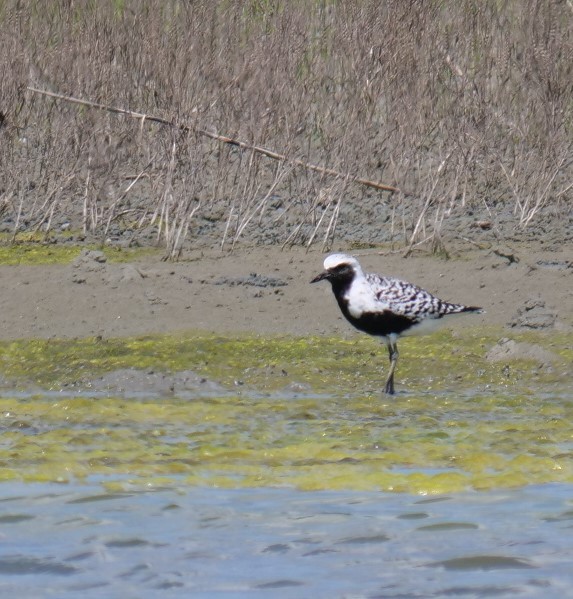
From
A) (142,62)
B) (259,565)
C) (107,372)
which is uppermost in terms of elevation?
(142,62)

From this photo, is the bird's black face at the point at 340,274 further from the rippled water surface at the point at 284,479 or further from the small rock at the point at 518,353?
the small rock at the point at 518,353

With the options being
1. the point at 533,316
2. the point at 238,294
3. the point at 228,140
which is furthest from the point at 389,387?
the point at 228,140

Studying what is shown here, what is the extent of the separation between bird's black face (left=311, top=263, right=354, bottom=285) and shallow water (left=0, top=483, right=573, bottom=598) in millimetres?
3898

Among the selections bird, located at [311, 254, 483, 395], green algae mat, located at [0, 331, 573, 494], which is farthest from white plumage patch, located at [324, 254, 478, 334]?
green algae mat, located at [0, 331, 573, 494]

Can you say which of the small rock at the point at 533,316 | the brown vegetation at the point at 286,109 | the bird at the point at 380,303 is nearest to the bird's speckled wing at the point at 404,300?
the bird at the point at 380,303

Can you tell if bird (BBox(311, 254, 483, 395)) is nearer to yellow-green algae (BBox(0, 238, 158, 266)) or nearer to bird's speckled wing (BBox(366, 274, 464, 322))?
bird's speckled wing (BBox(366, 274, 464, 322))

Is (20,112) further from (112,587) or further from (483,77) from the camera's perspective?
(112,587)

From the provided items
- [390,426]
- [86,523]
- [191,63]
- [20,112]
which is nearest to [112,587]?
[86,523]

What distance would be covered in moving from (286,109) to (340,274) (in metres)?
5.79

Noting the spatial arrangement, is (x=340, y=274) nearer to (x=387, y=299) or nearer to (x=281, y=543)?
(x=387, y=299)

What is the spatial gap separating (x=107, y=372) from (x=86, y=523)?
4.47m

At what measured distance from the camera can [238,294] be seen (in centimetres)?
1295

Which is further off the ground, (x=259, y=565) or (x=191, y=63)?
(x=191, y=63)

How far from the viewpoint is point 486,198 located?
1725 cm
